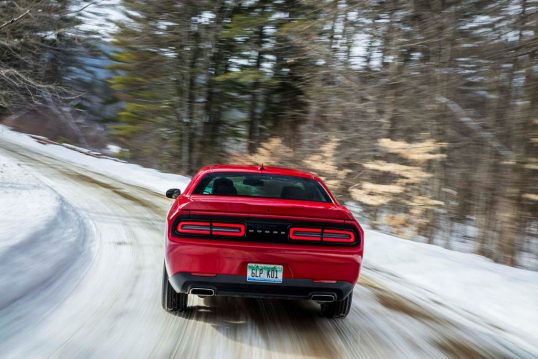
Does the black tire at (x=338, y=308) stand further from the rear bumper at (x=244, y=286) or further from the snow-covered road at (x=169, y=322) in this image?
the rear bumper at (x=244, y=286)

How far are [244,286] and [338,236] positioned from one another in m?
0.86

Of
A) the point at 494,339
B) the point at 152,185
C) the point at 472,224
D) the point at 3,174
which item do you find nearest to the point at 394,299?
the point at 494,339

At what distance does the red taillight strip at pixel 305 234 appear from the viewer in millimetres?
3680

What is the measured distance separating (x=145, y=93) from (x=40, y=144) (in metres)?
6.79

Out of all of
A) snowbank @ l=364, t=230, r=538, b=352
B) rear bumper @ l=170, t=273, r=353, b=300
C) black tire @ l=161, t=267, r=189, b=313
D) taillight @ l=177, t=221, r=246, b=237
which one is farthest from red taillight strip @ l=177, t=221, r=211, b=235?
snowbank @ l=364, t=230, r=538, b=352

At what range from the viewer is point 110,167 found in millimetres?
20156

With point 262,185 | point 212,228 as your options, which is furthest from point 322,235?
point 262,185

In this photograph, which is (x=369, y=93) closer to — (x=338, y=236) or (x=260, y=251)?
(x=338, y=236)

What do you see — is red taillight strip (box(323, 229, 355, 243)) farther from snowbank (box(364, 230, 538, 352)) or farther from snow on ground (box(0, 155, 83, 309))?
snow on ground (box(0, 155, 83, 309))

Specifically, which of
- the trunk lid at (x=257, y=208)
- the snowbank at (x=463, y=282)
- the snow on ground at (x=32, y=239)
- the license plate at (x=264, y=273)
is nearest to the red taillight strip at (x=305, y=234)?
the trunk lid at (x=257, y=208)

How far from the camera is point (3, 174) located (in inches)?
479

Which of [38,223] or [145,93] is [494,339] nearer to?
[38,223]

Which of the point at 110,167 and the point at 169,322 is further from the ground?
the point at 110,167

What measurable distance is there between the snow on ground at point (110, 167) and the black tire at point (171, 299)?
34.5 ft
